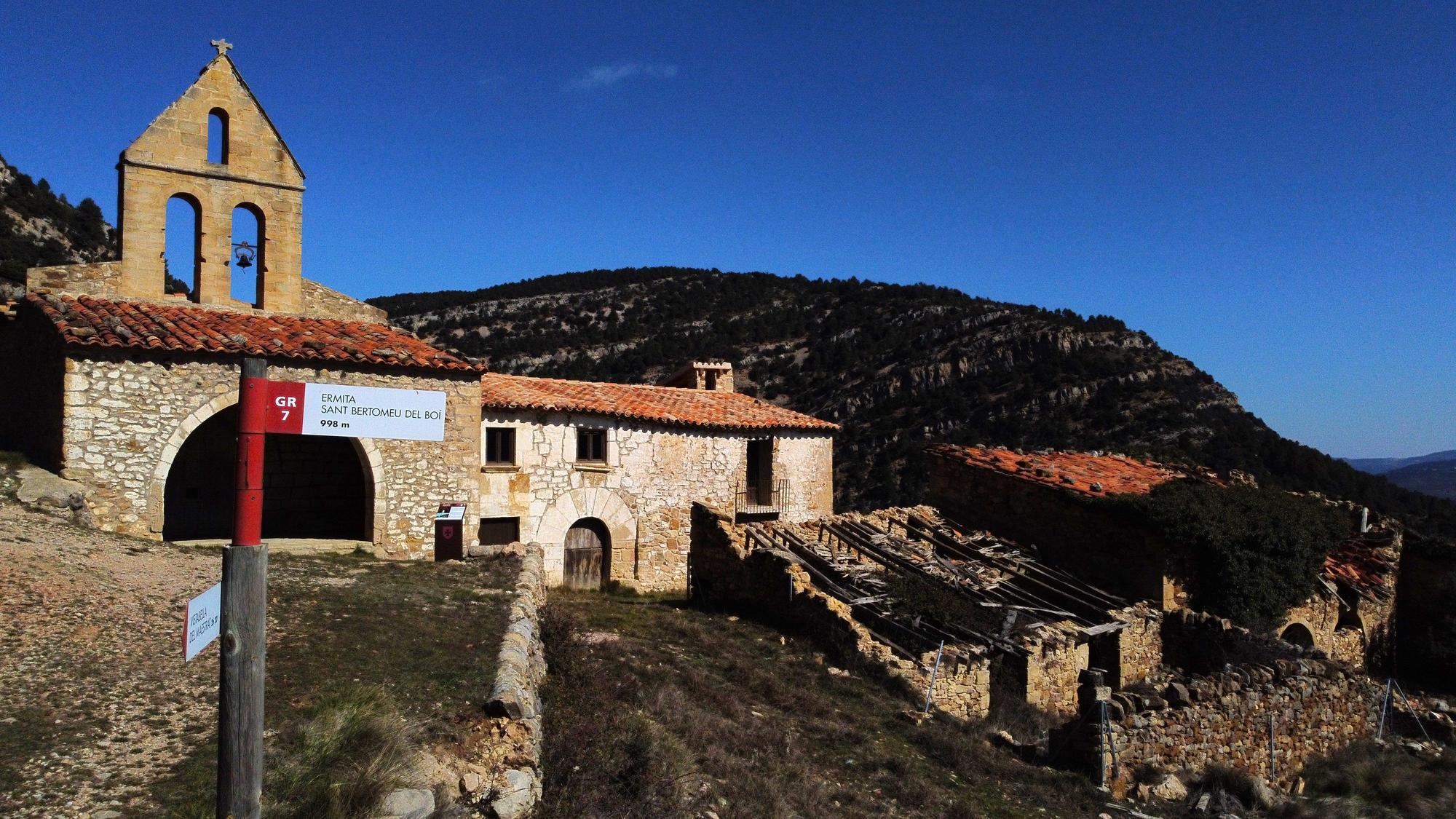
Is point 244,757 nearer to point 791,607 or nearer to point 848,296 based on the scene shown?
point 791,607

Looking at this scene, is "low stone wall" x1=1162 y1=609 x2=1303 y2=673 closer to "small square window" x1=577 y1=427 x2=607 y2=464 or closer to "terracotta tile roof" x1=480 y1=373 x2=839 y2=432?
"terracotta tile roof" x1=480 y1=373 x2=839 y2=432

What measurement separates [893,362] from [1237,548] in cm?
3974

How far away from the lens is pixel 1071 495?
1806cm

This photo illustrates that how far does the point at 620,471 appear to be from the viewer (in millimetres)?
19828

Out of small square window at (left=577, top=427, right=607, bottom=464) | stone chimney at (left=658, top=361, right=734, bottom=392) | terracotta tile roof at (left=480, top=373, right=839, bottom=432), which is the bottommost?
small square window at (left=577, top=427, right=607, bottom=464)

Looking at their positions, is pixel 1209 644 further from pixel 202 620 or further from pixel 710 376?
pixel 202 620

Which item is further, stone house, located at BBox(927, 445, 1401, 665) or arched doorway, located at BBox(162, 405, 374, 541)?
stone house, located at BBox(927, 445, 1401, 665)

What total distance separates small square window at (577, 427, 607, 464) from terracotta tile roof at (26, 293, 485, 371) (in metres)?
5.22

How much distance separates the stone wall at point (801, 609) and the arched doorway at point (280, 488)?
6.28 m

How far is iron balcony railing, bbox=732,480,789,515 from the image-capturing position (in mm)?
21750

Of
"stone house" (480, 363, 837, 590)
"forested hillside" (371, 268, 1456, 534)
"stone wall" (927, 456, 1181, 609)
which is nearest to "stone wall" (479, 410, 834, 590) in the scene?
"stone house" (480, 363, 837, 590)

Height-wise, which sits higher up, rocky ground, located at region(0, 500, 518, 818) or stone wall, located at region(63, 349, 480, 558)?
stone wall, located at region(63, 349, 480, 558)

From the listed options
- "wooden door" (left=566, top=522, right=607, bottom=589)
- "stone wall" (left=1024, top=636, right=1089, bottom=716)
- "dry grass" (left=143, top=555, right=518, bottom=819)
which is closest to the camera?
"dry grass" (left=143, top=555, right=518, bottom=819)

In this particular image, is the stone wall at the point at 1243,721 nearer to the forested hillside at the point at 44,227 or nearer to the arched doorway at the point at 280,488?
the arched doorway at the point at 280,488
